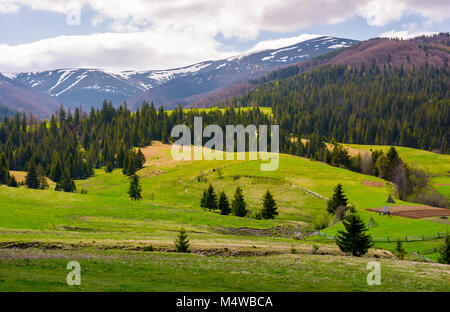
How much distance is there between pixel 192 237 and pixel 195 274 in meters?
27.0

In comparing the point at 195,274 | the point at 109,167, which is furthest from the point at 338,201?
the point at 109,167

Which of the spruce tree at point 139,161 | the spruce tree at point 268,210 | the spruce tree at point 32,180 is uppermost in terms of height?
the spruce tree at point 139,161

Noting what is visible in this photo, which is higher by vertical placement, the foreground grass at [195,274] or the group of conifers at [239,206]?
the foreground grass at [195,274]

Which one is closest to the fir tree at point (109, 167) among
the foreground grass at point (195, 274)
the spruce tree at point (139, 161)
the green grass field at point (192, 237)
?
the green grass field at point (192, 237)

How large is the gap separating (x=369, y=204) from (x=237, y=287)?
78532 millimetres

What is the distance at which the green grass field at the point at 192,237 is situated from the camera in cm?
2367

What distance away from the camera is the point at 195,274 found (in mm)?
25531

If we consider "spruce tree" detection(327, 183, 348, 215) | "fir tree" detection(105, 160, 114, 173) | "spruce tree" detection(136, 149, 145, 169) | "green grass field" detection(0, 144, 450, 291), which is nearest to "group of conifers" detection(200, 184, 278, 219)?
Answer: "green grass field" detection(0, 144, 450, 291)

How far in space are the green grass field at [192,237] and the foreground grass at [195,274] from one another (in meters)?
0.08

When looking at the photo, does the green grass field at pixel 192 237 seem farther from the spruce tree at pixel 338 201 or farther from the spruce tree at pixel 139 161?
the spruce tree at pixel 139 161

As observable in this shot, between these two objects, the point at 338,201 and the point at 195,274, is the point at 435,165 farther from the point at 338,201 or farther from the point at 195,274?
the point at 195,274

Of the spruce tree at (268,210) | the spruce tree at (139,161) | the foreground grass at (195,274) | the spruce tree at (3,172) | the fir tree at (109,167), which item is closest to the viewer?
the foreground grass at (195,274)

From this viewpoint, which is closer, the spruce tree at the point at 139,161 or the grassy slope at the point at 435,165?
the grassy slope at the point at 435,165
